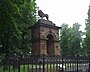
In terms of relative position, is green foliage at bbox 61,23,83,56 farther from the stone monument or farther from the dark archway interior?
the stone monument

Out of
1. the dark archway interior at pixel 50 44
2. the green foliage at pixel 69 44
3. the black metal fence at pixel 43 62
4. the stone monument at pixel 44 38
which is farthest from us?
the green foliage at pixel 69 44

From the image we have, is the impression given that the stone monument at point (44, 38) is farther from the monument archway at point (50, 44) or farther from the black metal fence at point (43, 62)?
the black metal fence at point (43, 62)

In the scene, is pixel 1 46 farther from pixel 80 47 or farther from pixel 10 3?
pixel 80 47

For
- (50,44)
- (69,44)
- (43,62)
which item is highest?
(69,44)

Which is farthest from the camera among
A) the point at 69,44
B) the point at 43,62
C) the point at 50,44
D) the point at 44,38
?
the point at 69,44

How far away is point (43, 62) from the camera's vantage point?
424 inches

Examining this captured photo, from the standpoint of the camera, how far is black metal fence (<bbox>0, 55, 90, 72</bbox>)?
9.36m

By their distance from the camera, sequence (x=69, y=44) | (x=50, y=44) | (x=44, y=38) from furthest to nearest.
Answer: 1. (x=69, y=44)
2. (x=50, y=44)
3. (x=44, y=38)

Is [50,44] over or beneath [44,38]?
beneath

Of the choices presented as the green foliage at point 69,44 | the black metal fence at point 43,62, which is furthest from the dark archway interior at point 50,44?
the green foliage at point 69,44

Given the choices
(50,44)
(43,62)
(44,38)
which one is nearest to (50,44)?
(50,44)

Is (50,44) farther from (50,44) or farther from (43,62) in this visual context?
(43,62)

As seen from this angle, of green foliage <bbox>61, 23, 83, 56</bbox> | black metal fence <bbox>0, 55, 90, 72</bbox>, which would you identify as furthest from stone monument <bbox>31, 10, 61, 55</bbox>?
green foliage <bbox>61, 23, 83, 56</bbox>

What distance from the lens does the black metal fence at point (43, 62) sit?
30.7 ft
